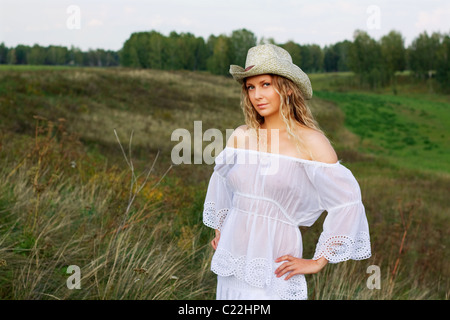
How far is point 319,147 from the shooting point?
7.28 ft

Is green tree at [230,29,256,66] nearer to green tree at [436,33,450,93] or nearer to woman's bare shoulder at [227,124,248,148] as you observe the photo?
green tree at [436,33,450,93]

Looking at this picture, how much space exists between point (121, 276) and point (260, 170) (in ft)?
4.90

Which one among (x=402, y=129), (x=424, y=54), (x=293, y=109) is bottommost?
(x=402, y=129)

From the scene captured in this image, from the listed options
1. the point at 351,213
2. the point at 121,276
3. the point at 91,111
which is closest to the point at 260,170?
the point at 351,213

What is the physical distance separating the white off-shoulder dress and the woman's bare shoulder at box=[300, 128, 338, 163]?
3 cm

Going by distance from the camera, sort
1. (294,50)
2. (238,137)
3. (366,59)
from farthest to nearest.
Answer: (366,59) → (294,50) → (238,137)

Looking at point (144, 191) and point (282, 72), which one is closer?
point (282, 72)

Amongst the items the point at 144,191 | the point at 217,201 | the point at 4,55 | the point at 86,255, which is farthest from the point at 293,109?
the point at 4,55

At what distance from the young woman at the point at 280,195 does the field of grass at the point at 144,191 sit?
91cm

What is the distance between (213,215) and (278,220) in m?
0.45

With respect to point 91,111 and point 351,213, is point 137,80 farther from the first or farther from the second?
Result: point 351,213

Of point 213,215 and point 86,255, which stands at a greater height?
point 213,215

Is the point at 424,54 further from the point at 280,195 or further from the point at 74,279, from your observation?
the point at 280,195

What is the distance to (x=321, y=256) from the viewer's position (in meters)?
2.23
